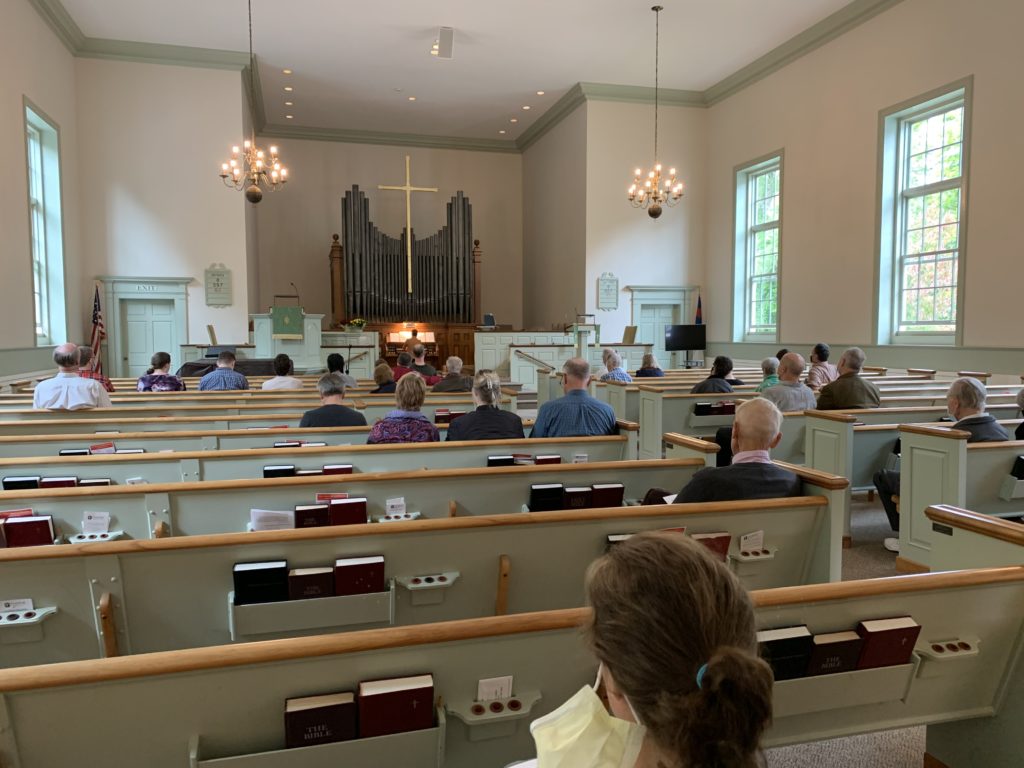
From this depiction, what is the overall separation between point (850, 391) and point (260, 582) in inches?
171

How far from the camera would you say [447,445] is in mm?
3295

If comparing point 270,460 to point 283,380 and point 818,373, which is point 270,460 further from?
point 818,373

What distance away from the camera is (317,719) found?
4.05 feet

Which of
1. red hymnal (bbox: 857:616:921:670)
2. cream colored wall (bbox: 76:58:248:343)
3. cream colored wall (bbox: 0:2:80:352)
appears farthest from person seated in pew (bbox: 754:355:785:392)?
cream colored wall (bbox: 76:58:248:343)

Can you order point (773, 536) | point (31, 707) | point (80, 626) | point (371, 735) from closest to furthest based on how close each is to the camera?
point (31, 707)
point (371, 735)
point (80, 626)
point (773, 536)

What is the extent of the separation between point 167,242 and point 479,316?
258 inches

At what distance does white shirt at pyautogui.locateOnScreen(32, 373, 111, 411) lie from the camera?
4531mm

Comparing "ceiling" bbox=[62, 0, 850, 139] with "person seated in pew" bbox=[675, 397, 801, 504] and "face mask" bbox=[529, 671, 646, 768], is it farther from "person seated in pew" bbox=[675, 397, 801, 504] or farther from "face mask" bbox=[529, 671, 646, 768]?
"face mask" bbox=[529, 671, 646, 768]

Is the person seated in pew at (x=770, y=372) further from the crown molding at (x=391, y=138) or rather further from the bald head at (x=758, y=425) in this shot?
the crown molding at (x=391, y=138)

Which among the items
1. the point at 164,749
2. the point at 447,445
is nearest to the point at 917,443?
the point at 447,445

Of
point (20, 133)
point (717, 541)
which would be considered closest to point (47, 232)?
point (20, 133)

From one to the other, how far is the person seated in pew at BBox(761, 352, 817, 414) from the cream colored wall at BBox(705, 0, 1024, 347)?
13.1 feet

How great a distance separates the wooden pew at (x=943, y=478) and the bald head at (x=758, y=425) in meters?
1.47

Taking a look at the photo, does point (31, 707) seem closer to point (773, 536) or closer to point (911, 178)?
point (773, 536)
